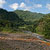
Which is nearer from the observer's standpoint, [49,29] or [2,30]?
[49,29]

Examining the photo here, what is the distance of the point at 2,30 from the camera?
435ft

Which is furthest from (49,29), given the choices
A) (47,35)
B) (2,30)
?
(2,30)

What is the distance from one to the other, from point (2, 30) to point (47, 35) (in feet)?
172

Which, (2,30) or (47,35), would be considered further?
(2,30)

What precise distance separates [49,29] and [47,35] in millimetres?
4489

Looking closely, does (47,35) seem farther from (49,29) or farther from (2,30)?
(2,30)

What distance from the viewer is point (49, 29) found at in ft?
300

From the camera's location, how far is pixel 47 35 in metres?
Result: 93.6

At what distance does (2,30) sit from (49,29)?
179 ft
